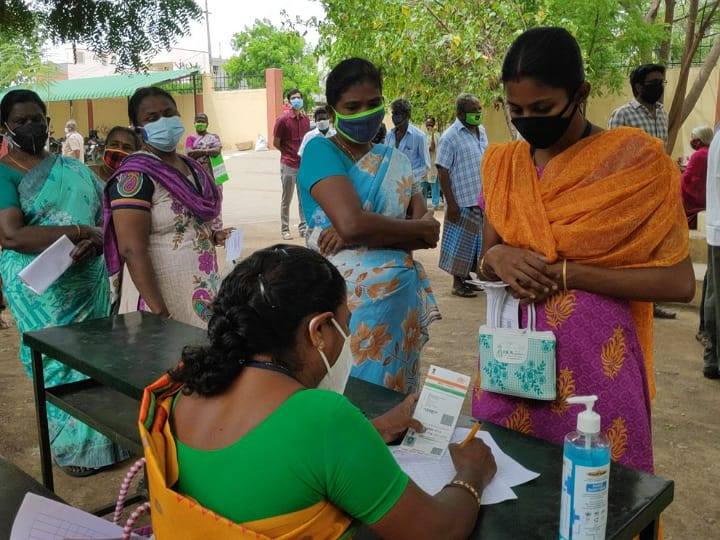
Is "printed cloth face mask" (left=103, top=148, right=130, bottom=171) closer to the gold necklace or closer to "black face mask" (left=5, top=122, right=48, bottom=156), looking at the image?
"black face mask" (left=5, top=122, right=48, bottom=156)

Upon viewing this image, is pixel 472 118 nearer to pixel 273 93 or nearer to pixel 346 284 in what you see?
pixel 346 284

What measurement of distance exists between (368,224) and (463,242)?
4272 mm

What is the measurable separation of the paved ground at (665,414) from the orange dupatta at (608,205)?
1.59 m

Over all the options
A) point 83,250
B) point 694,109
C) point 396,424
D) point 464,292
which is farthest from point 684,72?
point 694,109

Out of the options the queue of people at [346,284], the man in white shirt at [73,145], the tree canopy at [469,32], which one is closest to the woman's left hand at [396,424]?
the queue of people at [346,284]

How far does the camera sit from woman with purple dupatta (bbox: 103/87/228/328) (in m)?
3.05

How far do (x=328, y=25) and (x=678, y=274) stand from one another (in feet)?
31.6

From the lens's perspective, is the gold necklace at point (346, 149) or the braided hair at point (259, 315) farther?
the gold necklace at point (346, 149)

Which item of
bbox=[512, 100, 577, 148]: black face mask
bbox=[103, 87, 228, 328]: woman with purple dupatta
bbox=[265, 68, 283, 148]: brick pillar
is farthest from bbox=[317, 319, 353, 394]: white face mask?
bbox=[265, 68, 283, 148]: brick pillar

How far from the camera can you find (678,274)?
6.25ft

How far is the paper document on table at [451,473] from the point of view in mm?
1531

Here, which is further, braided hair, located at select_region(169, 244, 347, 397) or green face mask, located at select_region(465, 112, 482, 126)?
green face mask, located at select_region(465, 112, 482, 126)

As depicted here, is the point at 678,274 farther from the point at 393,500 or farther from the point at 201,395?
the point at 201,395

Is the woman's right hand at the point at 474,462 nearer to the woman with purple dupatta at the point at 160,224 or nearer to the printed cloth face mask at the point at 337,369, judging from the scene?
the printed cloth face mask at the point at 337,369
